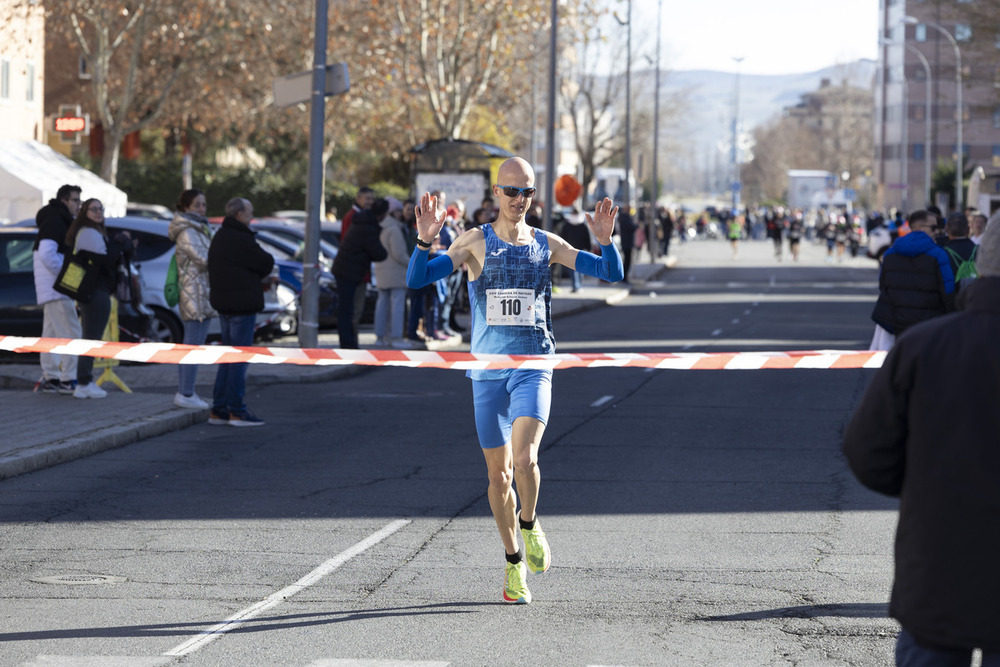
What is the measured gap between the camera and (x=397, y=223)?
66.4 feet

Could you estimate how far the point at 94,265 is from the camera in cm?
1375

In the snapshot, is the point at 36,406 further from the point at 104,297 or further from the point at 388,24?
the point at 388,24

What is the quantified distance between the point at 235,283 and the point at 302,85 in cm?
496

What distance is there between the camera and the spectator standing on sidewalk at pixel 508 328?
6.75 m

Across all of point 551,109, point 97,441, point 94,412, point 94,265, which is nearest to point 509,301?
point 97,441

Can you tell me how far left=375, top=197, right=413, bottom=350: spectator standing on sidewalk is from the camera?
20.0 metres

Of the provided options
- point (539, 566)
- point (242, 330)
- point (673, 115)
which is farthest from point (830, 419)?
point (673, 115)

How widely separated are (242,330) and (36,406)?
1951 millimetres

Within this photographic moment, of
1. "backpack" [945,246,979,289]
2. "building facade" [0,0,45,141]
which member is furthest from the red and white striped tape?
"building facade" [0,0,45,141]

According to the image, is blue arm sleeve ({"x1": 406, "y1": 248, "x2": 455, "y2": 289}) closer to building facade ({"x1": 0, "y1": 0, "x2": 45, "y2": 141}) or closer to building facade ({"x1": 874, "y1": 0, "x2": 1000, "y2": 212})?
building facade ({"x1": 0, "y1": 0, "x2": 45, "y2": 141})

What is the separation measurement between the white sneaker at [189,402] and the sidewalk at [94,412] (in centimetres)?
6

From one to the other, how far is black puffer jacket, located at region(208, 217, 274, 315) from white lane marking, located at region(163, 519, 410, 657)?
461 cm

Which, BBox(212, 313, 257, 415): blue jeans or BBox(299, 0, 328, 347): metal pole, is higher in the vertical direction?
BBox(299, 0, 328, 347): metal pole

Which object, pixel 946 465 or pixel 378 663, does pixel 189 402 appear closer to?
pixel 378 663
